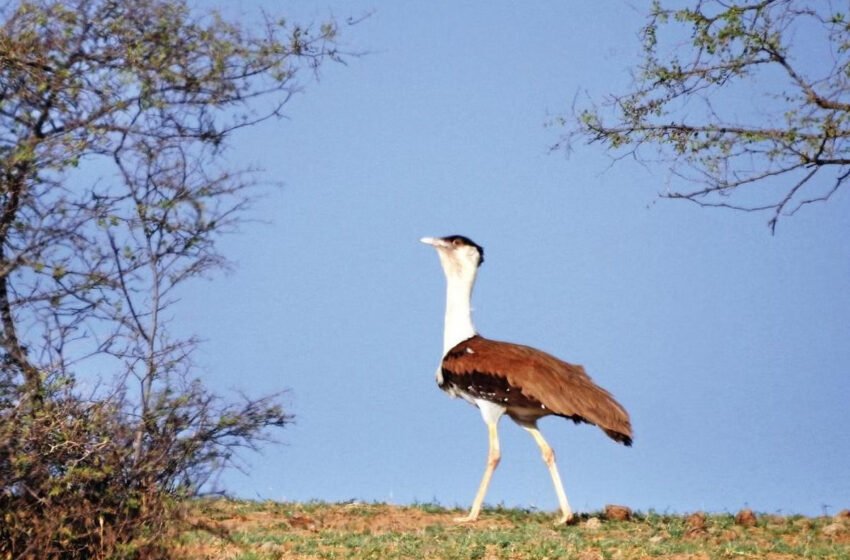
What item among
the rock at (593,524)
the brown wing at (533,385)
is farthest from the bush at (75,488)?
the rock at (593,524)

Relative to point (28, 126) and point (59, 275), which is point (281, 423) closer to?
point (59, 275)

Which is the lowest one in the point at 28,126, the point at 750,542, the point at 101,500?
the point at 101,500

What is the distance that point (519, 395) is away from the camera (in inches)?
524

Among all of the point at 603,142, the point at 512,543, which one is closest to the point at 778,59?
the point at 603,142

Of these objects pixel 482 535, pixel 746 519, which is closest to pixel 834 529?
pixel 746 519

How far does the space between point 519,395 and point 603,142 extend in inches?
149

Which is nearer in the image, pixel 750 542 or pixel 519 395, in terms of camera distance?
pixel 750 542

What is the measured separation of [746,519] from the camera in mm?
13789

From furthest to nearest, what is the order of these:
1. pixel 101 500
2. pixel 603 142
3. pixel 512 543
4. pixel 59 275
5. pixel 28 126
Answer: pixel 603 142, pixel 28 126, pixel 59 275, pixel 512 543, pixel 101 500

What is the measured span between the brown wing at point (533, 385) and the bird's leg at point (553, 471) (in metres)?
0.20

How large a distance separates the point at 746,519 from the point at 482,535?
3.60 m

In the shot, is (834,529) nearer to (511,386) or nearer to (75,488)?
(511,386)

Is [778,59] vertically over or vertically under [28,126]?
over

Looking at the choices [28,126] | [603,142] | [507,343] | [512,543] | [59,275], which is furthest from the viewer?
[603,142]
